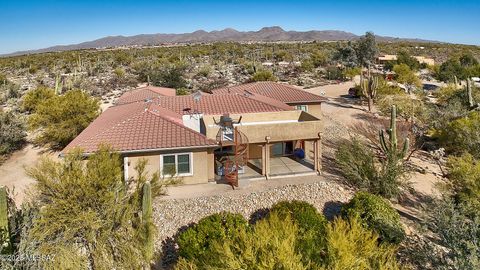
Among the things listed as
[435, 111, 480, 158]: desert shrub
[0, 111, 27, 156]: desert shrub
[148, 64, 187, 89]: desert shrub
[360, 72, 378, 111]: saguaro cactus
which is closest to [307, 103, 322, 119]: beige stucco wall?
[435, 111, 480, 158]: desert shrub

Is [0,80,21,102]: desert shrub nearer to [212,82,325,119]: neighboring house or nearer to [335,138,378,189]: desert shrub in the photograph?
[212,82,325,119]: neighboring house

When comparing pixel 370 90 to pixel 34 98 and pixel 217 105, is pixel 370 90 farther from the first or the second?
pixel 34 98

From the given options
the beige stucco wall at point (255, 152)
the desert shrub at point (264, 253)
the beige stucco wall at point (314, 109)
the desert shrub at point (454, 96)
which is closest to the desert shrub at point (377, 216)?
the desert shrub at point (264, 253)

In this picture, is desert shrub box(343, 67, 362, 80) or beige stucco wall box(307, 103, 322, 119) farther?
desert shrub box(343, 67, 362, 80)

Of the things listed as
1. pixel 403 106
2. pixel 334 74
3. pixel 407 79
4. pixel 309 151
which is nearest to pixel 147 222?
pixel 309 151

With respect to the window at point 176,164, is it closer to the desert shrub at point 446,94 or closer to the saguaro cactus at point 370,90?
the saguaro cactus at point 370,90

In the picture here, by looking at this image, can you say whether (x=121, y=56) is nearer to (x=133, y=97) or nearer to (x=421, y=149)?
(x=133, y=97)
